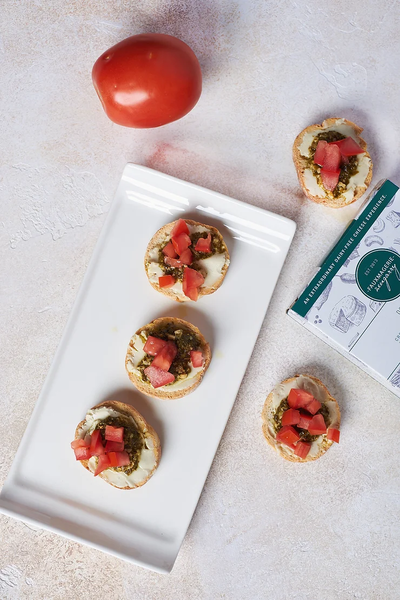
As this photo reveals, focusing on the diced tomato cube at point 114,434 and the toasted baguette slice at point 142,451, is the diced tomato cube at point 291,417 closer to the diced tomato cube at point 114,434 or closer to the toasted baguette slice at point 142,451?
the toasted baguette slice at point 142,451

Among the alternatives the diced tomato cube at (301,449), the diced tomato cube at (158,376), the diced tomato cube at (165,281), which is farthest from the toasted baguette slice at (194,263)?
the diced tomato cube at (301,449)

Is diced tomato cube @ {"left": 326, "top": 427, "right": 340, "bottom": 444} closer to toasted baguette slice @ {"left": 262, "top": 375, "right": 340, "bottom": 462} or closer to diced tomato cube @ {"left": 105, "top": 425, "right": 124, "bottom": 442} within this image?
toasted baguette slice @ {"left": 262, "top": 375, "right": 340, "bottom": 462}

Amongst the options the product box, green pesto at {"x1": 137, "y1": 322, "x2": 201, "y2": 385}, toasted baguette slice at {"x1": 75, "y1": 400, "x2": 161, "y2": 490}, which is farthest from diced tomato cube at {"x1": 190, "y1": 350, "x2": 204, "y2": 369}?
the product box

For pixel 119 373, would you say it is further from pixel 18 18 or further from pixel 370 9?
pixel 370 9

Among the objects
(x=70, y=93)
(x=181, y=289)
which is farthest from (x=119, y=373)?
(x=70, y=93)

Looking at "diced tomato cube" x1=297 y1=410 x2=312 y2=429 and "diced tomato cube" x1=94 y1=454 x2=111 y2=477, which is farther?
Result: "diced tomato cube" x1=297 y1=410 x2=312 y2=429

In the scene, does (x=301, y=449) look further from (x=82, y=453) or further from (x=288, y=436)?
(x=82, y=453)

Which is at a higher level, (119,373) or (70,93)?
(70,93)
